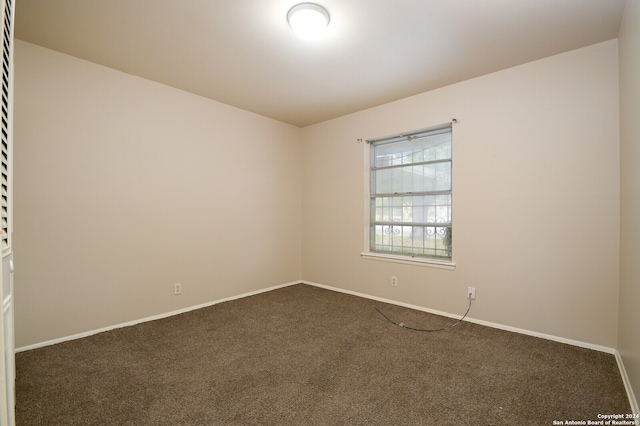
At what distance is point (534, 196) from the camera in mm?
2717

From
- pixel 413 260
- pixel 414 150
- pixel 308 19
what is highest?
pixel 308 19

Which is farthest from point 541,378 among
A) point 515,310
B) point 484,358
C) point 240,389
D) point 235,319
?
point 235,319

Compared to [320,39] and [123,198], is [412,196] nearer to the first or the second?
[320,39]

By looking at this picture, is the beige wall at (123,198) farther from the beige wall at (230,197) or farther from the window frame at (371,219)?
the window frame at (371,219)

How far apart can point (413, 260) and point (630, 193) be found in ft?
6.45

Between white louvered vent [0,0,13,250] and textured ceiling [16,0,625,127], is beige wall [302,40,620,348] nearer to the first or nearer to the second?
textured ceiling [16,0,625,127]

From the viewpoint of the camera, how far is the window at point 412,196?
341cm

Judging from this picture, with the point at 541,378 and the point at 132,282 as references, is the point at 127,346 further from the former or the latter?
the point at 541,378

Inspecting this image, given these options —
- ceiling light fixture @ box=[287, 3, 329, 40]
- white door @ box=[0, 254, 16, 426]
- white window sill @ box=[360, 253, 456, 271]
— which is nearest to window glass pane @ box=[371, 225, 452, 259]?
white window sill @ box=[360, 253, 456, 271]

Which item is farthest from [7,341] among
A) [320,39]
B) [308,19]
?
[320,39]

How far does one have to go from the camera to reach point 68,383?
1.98 metres

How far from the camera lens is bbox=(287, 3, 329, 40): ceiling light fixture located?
2027 millimetres

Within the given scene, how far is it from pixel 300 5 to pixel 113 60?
1.89m

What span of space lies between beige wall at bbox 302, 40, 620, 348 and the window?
17 centimetres
